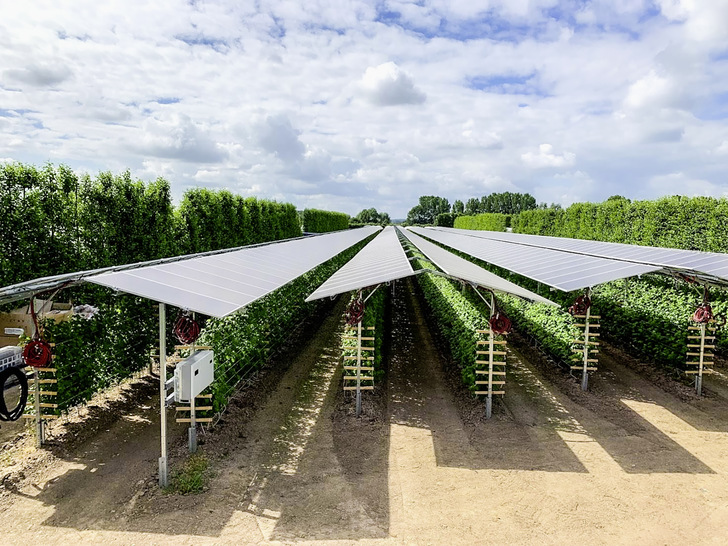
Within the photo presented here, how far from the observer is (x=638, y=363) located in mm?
12453

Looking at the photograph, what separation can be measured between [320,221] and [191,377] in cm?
5078

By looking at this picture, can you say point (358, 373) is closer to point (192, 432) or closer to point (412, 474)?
point (412, 474)

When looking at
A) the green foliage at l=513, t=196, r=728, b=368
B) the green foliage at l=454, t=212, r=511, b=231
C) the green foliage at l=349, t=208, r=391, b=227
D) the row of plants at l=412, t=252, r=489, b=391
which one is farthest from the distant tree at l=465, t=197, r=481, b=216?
the row of plants at l=412, t=252, r=489, b=391

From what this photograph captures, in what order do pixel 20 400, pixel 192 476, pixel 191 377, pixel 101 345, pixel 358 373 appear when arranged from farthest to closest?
pixel 358 373 → pixel 101 345 → pixel 20 400 → pixel 191 377 → pixel 192 476

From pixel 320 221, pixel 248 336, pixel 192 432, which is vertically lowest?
pixel 192 432

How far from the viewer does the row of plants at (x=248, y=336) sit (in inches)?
342

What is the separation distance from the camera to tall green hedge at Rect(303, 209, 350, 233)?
52.9 m

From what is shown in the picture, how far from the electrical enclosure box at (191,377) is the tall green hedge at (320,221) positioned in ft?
151

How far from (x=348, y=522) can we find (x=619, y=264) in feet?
32.1

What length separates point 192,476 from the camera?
673cm

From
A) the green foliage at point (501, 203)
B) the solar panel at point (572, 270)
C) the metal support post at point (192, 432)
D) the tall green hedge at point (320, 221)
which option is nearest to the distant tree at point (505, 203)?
the green foliage at point (501, 203)

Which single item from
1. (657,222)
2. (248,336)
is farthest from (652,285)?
(248,336)

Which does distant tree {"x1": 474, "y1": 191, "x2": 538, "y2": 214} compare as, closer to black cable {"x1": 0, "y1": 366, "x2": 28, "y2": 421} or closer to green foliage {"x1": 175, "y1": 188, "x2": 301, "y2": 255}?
green foliage {"x1": 175, "y1": 188, "x2": 301, "y2": 255}

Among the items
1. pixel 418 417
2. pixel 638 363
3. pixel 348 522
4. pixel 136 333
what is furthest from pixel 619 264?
pixel 136 333
